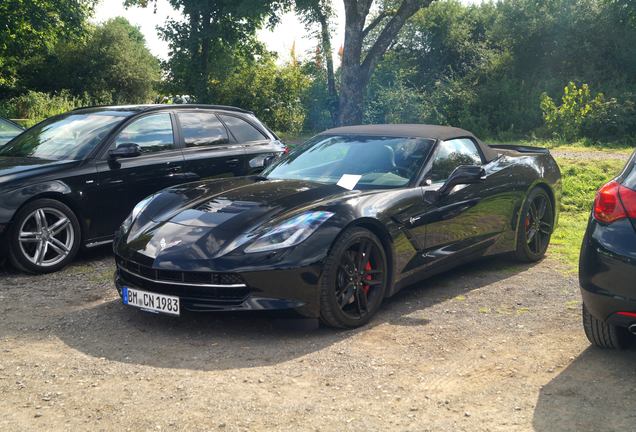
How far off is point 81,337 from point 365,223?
2187 millimetres

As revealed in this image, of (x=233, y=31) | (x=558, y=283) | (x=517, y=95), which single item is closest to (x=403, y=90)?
(x=517, y=95)

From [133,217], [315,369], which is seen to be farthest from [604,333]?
[133,217]

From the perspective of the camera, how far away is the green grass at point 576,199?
874 centimetres

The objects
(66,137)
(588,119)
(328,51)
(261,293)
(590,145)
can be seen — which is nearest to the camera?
(261,293)

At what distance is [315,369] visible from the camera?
15.9 ft

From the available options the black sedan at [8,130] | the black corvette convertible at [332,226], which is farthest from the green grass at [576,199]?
the black sedan at [8,130]

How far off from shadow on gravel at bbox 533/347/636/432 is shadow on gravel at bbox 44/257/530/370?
1320 millimetres

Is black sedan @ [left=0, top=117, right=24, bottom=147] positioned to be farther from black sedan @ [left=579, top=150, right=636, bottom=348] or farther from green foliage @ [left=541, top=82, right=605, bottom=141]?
green foliage @ [left=541, top=82, right=605, bottom=141]

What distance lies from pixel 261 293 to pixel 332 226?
70cm

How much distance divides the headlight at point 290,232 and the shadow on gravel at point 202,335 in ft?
1.54

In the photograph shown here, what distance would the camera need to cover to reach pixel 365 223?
19.2 ft

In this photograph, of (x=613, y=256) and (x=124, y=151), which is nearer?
(x=613, y=256)

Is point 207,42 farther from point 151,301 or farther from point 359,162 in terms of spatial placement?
point 151,301

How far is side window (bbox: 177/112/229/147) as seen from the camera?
8.98m
